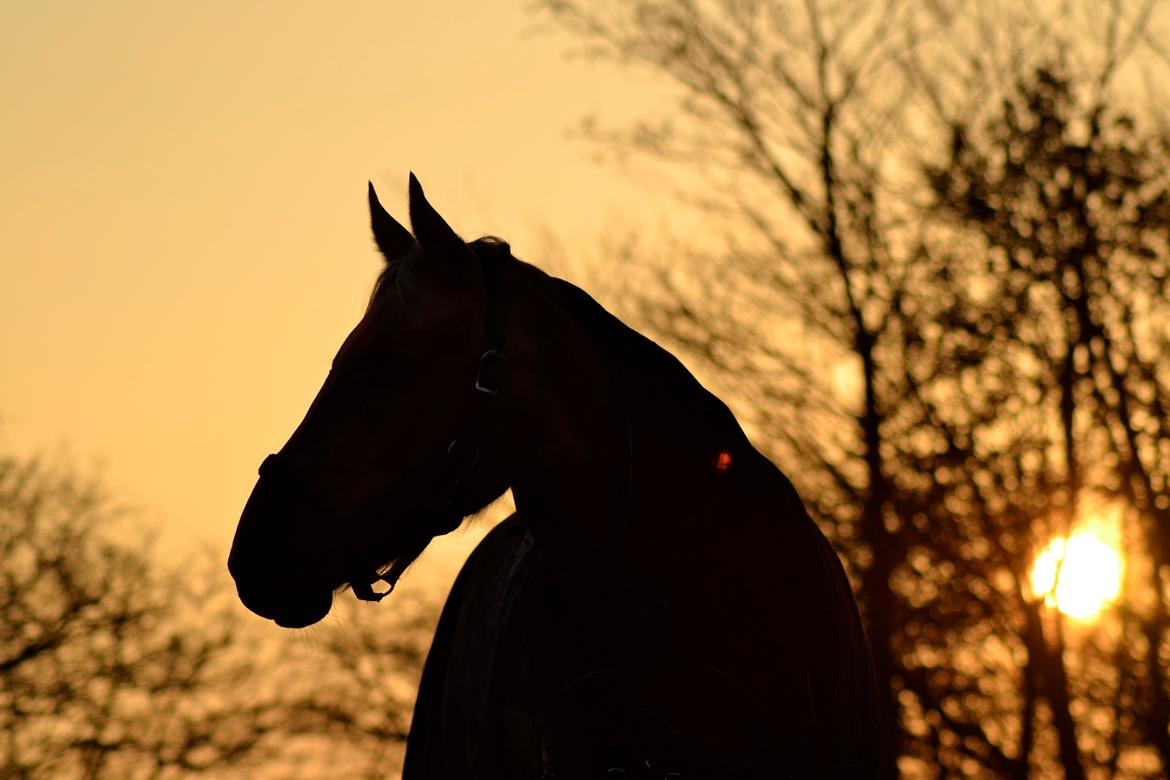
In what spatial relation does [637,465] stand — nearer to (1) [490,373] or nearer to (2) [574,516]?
(2) [574,516]

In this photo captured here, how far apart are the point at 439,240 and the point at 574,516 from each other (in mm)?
791

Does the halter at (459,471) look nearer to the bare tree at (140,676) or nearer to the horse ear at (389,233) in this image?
the horse ear at (389,233)

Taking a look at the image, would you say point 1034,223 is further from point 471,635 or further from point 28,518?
point 28,518

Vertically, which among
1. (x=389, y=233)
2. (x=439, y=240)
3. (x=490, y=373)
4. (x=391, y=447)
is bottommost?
(x=391, y=447)

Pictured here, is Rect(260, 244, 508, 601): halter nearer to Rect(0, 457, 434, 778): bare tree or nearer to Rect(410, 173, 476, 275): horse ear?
Rect(410, 173, 476, 275): horse ear

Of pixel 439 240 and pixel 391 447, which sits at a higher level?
pixel 439 240

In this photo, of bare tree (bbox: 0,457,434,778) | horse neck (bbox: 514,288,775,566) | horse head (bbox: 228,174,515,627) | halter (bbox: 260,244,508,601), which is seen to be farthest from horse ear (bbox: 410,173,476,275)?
bare tree (bbox: 0,457,434,778)

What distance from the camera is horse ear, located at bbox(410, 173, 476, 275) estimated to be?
5.06 metres

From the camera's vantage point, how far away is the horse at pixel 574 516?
4895mm

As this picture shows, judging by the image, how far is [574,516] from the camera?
5086 millimetres

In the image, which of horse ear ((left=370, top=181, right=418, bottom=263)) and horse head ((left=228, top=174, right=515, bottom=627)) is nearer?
horse head ((left=228, top=174, right=515, bottom=627))

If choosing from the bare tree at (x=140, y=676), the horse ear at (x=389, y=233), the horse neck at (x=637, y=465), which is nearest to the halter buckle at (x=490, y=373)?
the horse neck at (x=637, y=465)

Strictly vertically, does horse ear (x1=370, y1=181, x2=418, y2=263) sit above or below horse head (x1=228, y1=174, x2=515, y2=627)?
above

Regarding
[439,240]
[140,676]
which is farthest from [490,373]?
[140,676]
